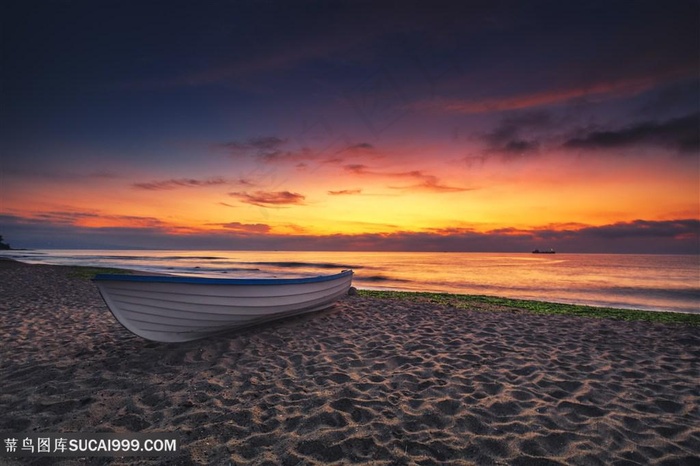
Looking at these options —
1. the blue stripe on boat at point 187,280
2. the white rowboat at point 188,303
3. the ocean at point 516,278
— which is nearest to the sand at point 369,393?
the white rowboat at point 188,303

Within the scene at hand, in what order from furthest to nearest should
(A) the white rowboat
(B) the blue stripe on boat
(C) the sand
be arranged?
Answer: 1. (A) the white rowboat
2. (B) the blue stripe on boat
3. (C) the sand

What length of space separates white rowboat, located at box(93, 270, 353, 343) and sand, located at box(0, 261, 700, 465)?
0.35m

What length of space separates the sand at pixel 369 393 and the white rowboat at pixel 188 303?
1.16 ft

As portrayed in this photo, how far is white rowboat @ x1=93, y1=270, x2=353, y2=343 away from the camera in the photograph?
5.87m

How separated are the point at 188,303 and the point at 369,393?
12.5 ft

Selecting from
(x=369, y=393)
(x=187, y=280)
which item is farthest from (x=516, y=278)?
(x=187, y=280)

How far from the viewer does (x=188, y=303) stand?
6355 mm

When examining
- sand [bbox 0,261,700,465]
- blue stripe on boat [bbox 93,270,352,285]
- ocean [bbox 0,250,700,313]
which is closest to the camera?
sand [bbox 0,261,700,465]

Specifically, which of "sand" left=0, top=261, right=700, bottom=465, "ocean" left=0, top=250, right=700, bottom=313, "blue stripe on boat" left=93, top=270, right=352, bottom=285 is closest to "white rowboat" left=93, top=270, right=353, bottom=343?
"blue stripe on boat" left=93, top=270, right=352, bottom=285

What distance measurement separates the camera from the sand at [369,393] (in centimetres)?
343

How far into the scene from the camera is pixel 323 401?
439cm

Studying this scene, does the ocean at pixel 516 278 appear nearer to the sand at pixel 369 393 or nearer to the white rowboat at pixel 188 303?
the sand at pixel 369 393

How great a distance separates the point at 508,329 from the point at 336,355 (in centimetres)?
462

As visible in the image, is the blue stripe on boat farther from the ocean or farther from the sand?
the ocean
